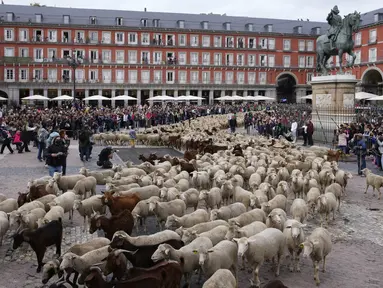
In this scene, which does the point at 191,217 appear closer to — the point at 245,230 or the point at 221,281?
the point at 245,230

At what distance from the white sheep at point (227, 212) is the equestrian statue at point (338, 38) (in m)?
20.9

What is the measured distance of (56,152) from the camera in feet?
53.7

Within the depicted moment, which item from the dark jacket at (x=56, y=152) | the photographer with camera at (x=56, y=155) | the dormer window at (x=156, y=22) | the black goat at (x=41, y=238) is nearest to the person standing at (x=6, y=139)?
the photographer with camera at (x=56, y=155)

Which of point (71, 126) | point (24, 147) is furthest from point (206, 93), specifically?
point (24, 147)

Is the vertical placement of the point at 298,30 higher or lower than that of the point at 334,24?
higher

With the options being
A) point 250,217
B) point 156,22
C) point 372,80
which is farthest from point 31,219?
point 156,22

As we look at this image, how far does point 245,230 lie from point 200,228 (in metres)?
0.95

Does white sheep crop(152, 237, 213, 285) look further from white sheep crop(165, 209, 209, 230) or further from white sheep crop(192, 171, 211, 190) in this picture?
white sheep crop(192, 171, 211, 190)

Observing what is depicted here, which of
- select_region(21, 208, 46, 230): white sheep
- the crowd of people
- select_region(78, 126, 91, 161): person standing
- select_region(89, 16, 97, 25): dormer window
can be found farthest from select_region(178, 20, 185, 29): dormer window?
select_region(21, 208, 46, 230): white sheep

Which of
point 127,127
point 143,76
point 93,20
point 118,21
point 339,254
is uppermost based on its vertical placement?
point 118,21

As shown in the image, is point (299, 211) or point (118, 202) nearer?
point (299, 211)

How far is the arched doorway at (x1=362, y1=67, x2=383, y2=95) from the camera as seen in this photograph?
64.0m

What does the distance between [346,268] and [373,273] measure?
1.70 feet

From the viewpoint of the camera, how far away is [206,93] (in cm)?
7738
